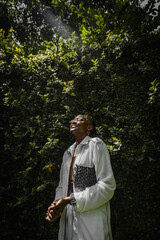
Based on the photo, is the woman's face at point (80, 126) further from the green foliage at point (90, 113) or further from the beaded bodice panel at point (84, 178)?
the beaded bodice panel at point (84, 178)

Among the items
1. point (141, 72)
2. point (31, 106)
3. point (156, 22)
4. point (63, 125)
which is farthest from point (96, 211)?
point (156, 22)

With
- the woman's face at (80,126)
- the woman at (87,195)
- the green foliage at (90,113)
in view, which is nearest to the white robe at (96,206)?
the woman at (87,195)

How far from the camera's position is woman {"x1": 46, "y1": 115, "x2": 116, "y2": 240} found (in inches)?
54.1

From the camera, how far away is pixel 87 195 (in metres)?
1.40

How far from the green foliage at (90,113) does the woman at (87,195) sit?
0.54m

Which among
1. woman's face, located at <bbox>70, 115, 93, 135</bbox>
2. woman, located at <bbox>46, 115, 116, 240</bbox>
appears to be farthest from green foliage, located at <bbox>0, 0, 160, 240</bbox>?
woman, located at <bbox>46, 115, 116, 240</bbox>

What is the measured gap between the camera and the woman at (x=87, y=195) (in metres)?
1.37

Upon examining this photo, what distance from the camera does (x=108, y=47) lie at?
3.21 m

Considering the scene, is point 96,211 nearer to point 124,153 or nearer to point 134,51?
point 124,153

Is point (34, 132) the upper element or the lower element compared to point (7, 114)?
lower

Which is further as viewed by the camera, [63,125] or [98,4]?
[98,4]

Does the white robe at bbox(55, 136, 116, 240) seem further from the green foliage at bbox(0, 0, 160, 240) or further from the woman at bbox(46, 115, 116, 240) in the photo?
the green foliage at bbox(0, 0, 160, 240)

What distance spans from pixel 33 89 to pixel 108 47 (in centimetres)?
201

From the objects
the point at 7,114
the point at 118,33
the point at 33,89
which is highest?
the point at 118,33
